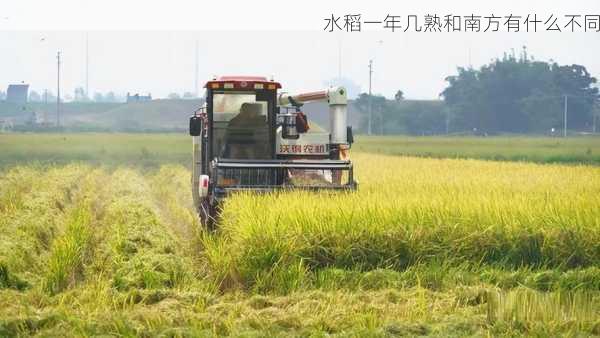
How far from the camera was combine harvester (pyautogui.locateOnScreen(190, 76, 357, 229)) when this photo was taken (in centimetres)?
1320

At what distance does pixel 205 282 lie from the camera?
10.1 metres

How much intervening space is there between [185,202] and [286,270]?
33.3 feet

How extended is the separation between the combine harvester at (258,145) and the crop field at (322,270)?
0.73 metres

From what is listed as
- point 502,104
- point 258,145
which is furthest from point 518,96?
point 258,145

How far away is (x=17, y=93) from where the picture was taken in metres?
125

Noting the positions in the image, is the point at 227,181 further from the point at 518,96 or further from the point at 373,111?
the point at 373,111

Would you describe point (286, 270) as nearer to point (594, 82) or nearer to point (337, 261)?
point (337, 261)

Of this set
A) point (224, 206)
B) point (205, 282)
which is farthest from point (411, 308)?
point (224, 206)

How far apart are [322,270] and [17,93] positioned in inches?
4787

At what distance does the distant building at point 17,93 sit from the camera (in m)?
123

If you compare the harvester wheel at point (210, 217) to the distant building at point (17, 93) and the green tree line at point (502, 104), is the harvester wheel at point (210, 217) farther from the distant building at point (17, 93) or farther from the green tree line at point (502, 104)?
the distant building at point (17, 93)

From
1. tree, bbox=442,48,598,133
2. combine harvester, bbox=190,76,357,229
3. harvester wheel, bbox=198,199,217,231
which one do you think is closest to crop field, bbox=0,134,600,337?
harvester wheel, bbox=198,199,217,231

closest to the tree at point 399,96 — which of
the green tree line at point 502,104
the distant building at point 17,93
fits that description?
the green tree line at point 502,104

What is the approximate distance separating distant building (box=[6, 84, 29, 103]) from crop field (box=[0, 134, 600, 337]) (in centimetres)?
11375
